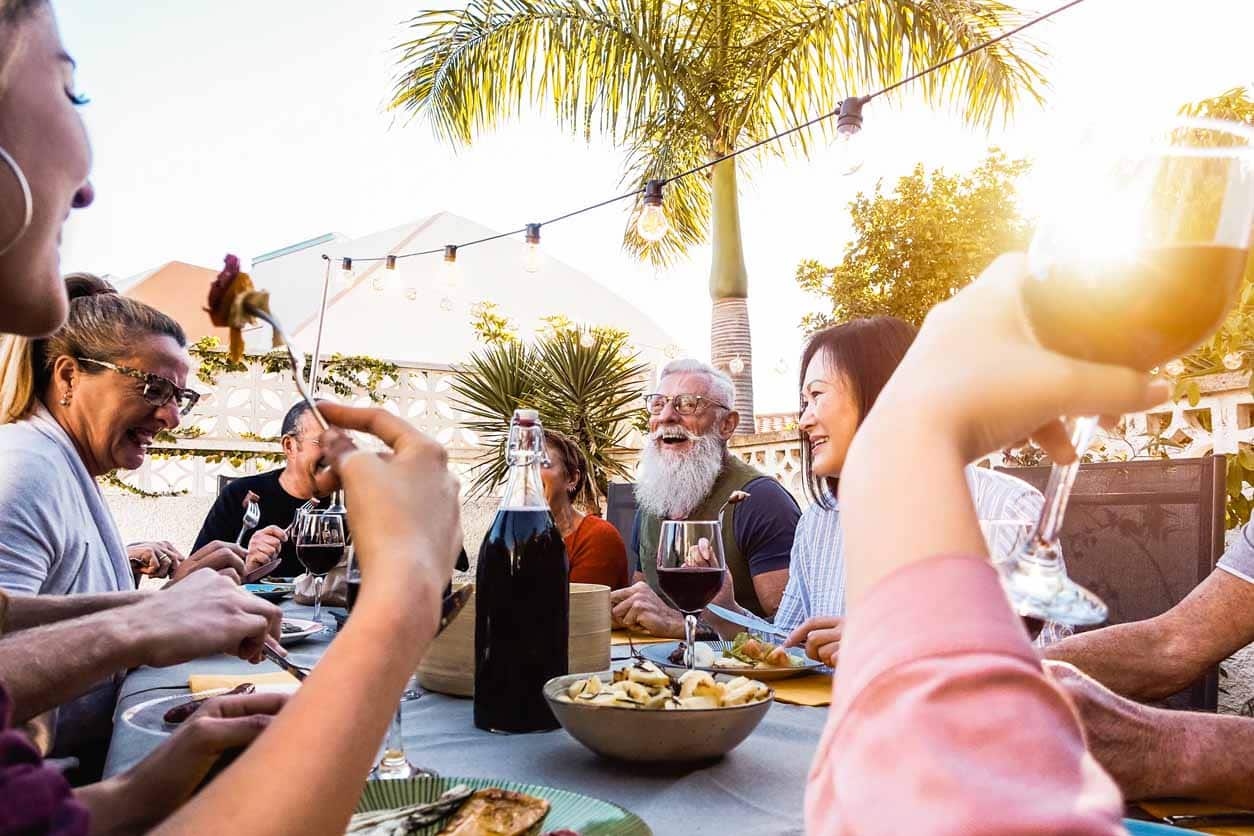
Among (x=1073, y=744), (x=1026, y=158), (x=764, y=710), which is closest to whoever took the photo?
(x=1073, y=744)

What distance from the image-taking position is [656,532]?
14.1 feet

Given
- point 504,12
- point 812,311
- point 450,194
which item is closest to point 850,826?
point 504,12

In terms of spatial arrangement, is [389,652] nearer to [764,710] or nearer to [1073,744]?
[1073,744]

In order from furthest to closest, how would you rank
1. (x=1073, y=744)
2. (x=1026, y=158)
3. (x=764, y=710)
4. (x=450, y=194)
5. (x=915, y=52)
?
(x=450, y=194) < (x=1026, y=158) < (x=915, y=52) < (x=764, y=710) < (x=1073, y=744)

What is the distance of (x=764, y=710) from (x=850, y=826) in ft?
2.78

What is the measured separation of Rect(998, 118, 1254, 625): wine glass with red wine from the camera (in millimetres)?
503

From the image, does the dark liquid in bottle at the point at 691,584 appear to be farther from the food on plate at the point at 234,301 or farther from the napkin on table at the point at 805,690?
the food on plate at the point at 234,301

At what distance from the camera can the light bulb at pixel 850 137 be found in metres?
4.82

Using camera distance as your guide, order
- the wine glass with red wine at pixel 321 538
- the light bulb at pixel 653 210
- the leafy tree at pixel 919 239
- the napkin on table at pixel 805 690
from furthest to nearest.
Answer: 1. the leafy tree at pixel 919 239
2. the light bulb at pixel 653 210
3. the wine glass with red wine at pixel 321 538
4. the napkin on table at pixel 805 690

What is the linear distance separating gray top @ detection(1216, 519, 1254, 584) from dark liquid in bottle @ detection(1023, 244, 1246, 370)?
5.26 ft

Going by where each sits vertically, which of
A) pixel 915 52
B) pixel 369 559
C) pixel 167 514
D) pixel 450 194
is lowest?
pixel 167 514

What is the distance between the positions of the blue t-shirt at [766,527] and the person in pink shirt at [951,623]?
316 cm

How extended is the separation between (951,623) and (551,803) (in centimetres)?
67

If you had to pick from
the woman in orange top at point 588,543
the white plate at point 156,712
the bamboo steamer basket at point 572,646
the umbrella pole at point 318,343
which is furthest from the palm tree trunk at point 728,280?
the white plate at point 156,712
